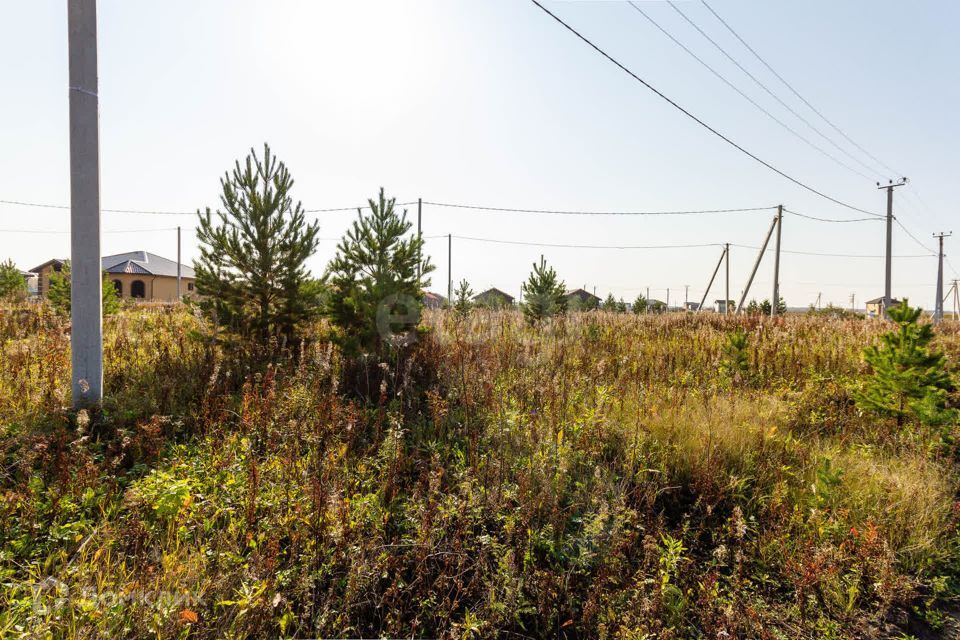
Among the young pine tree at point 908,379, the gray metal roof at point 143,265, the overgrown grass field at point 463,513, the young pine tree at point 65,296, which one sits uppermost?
the gray metal roof at point 143,265

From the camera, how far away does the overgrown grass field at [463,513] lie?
2436 millimetres

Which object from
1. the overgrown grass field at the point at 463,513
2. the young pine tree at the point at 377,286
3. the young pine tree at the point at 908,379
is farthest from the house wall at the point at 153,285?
the young pine tree at the point at 908,379

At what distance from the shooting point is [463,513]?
3.15 metres

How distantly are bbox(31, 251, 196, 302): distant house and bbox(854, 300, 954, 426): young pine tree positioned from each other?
152 feet

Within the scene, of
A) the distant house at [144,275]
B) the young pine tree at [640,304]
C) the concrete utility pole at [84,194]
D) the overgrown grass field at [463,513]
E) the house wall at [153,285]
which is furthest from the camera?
the distant house at [144,275]

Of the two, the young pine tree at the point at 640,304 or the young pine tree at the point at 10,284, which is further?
the young pine tree at the point at 640,304

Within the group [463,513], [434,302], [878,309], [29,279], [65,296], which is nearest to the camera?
[463,513]

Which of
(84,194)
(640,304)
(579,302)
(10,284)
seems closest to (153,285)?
(10,284)

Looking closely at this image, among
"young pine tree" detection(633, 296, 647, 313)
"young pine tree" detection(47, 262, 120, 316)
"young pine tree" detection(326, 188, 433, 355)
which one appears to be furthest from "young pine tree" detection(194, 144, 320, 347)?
"young pine tree" detection(633, 296, 647, 313)

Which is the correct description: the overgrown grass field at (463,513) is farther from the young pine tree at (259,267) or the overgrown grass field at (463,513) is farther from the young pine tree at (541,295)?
the young pine tree at (541,295)

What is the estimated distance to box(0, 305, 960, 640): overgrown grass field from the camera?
244cm

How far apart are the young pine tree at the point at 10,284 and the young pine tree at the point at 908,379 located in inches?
976

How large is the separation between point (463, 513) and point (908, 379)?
17.8 feet

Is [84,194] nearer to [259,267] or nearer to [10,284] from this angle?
[259,267]
